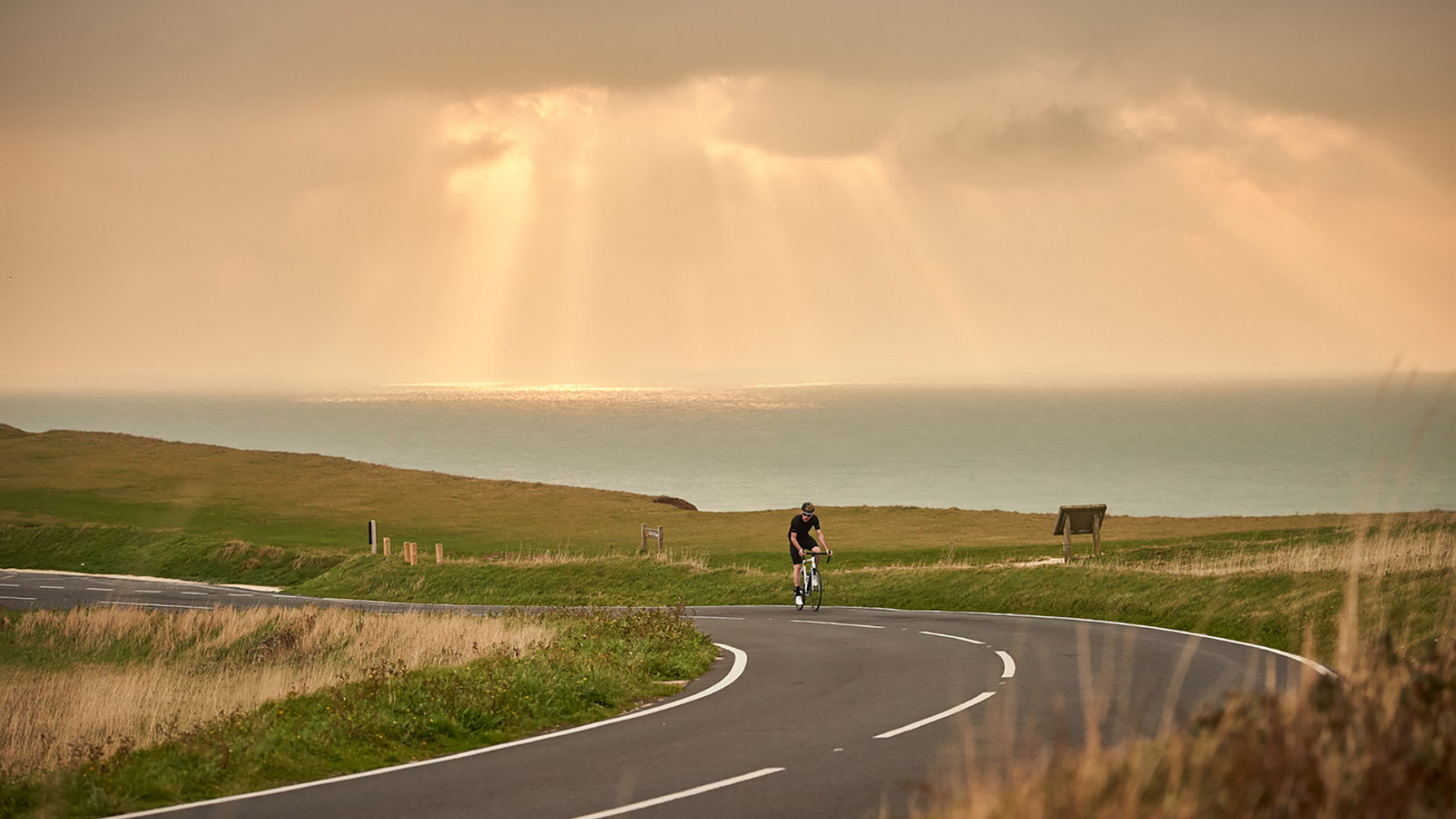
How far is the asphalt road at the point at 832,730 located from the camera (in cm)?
945

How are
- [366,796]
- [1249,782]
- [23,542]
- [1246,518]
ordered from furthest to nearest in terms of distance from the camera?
1. [1246,518]
2. [23,542]
3. [366,796]
4. [1249,782]

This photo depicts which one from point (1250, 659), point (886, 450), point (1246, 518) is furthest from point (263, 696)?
point (886, 450)

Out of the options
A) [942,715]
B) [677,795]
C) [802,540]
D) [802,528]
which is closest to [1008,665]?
[942,715]

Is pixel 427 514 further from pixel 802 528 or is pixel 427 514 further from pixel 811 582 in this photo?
pixel 802 528

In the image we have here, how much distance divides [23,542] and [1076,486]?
338ft

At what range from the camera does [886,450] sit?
193375mm

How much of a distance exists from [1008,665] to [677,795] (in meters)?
8.66

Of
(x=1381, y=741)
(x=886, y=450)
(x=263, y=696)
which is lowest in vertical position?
(x=263, y=696)

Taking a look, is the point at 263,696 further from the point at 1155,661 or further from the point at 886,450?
the point at 886,450

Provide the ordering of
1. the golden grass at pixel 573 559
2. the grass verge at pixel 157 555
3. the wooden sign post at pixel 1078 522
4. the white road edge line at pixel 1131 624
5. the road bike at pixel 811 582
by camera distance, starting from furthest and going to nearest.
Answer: the grass verge at pixel 157 555 < the golden grass at pixel 573 559 < the wooden sign post at pixel 1078 522 < the road bike at pixel 811 582 < the white road edge line at pixel 1131 624

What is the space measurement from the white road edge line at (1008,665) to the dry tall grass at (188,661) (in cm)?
675

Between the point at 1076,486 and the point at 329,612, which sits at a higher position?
the point at 1076,486

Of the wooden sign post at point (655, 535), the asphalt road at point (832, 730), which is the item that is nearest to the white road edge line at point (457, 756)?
the asphalt road at point (832, 730)

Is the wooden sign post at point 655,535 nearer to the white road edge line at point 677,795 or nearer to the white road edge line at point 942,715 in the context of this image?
the white road edge line at point 942,715
